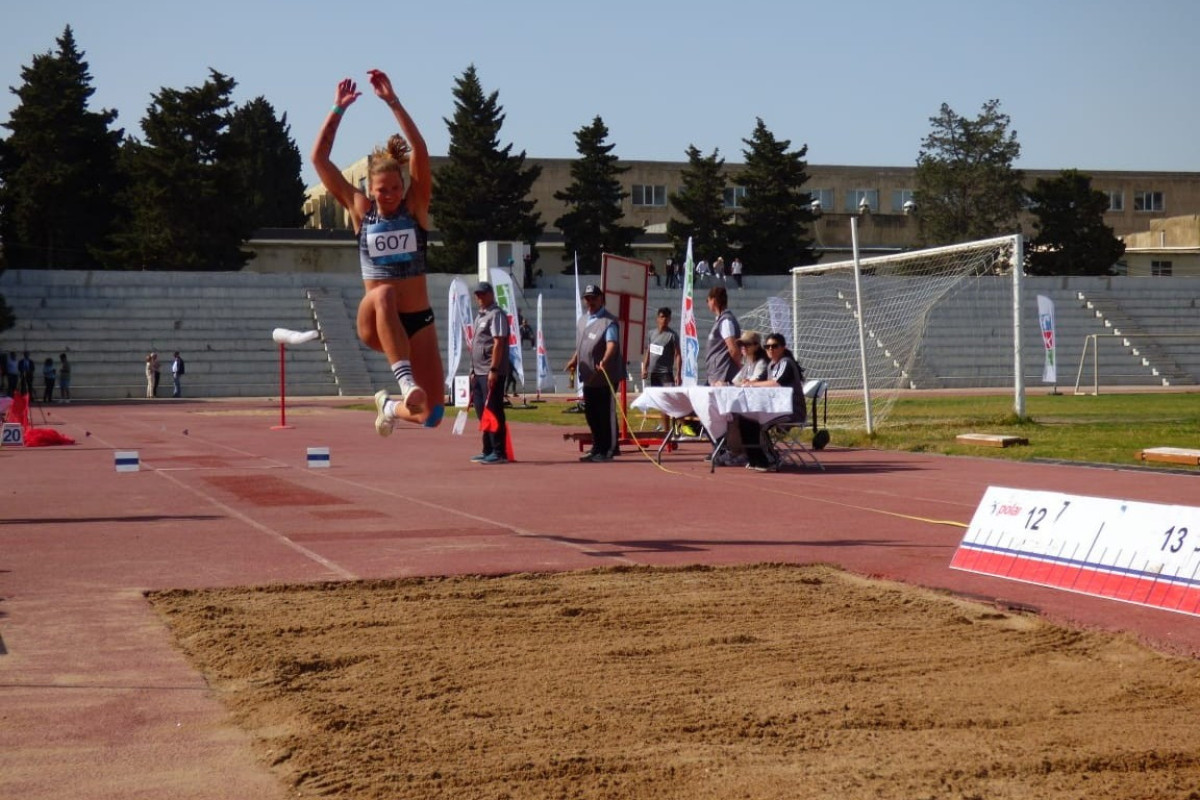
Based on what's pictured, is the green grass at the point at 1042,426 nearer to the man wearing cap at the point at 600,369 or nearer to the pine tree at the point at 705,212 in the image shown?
the man wearing cap at the point at 600,369

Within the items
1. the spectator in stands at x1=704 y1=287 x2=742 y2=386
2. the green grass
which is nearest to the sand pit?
the spectator in stands at x1=704 y1=287 x2=742 y2=386

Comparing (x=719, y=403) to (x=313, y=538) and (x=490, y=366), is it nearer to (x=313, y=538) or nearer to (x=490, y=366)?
(x=490, y=366)

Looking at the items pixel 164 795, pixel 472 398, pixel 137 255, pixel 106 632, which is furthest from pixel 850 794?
pixel 137 255

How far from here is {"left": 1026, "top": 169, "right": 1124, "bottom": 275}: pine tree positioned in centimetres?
6912

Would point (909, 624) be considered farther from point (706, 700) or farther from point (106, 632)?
point (106, 632)

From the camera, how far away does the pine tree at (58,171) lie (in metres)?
61.0

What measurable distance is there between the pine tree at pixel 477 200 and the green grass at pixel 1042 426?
103 ft

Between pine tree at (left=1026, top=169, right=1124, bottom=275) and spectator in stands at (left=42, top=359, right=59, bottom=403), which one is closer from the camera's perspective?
spectator in stands at (left=42, top=359, right=59, bottom=403)

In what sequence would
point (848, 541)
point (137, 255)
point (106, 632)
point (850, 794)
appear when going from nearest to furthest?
point (850, 794) < point (106, 632) < point (848, 541) < point (137, 255)

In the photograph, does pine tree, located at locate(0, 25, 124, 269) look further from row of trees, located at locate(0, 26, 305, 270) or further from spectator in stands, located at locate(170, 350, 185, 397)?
spectator in stands, located at locate(170, 350, 185, 397)

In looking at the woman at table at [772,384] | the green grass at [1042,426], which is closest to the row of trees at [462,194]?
the green grass at [1042,426]

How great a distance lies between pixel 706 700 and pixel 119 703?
214 cm

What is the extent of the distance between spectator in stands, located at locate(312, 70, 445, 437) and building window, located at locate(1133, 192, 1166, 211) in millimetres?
87504

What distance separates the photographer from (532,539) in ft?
30.9
